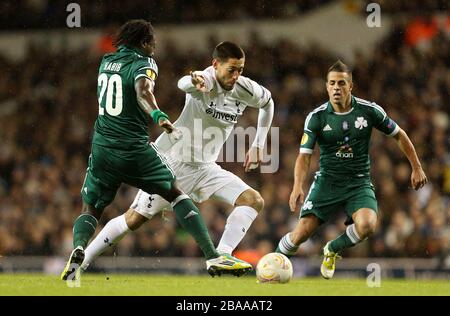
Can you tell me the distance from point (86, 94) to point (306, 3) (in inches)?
170

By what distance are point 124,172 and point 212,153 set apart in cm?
131

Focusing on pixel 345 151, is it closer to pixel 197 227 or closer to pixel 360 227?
pixel 360 227

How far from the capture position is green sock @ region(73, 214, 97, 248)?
8.05 metres

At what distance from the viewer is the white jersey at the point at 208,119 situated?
29.6 ft

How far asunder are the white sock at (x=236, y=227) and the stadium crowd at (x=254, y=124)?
188 inches

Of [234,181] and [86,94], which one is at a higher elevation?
[86,94]

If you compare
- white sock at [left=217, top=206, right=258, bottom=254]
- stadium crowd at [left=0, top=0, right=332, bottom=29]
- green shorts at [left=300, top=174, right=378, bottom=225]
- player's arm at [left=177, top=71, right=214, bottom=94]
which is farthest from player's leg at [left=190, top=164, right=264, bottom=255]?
stadium crowd at [left=0, top=0, right=332, bottom=29]

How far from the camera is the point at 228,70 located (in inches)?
347

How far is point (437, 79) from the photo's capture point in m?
16.1

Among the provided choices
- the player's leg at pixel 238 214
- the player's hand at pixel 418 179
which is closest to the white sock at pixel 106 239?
the player's leg at pixel 238 214

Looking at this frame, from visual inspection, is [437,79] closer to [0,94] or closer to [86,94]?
[86,94]

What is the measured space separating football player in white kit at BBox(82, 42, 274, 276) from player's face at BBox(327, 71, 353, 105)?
0.63 m
